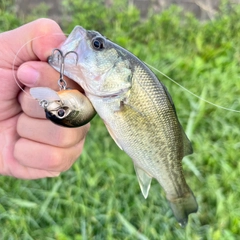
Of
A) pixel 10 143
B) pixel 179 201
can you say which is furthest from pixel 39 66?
pixel 179 201

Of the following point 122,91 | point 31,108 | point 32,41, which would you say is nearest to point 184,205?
point 122,91

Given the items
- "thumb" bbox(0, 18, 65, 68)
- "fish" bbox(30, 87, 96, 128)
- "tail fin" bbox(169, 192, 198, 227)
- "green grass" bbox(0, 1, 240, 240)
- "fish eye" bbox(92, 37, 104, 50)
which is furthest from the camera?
"green grass" bbox(0, 1, 240, 240)

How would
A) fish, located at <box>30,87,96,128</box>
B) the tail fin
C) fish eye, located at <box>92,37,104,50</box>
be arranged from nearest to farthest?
fish, located at <box>30,87,96,128</box> < fish eye, located at <box>92,37,104,50</box> < the tail fin

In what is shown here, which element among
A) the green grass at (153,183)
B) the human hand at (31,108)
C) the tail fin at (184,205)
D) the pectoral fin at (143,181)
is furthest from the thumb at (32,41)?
the green grass at (153,183)

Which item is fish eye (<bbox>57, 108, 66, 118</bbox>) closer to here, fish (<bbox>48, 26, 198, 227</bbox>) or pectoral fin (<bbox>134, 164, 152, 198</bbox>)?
fish (<bbox>48, 26, 198, 227</bbox>)

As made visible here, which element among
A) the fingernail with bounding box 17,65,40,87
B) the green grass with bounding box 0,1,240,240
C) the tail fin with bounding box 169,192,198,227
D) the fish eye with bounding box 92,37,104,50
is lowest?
the green grass with bounding box 0,1,240,240

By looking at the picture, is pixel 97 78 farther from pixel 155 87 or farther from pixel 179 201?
pixel 179 201

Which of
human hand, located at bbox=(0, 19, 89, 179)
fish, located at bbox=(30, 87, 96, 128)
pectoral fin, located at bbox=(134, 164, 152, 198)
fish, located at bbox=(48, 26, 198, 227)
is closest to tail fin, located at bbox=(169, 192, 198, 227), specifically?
pectoral fin, located at bbox=(134, 164, 152, 198)
